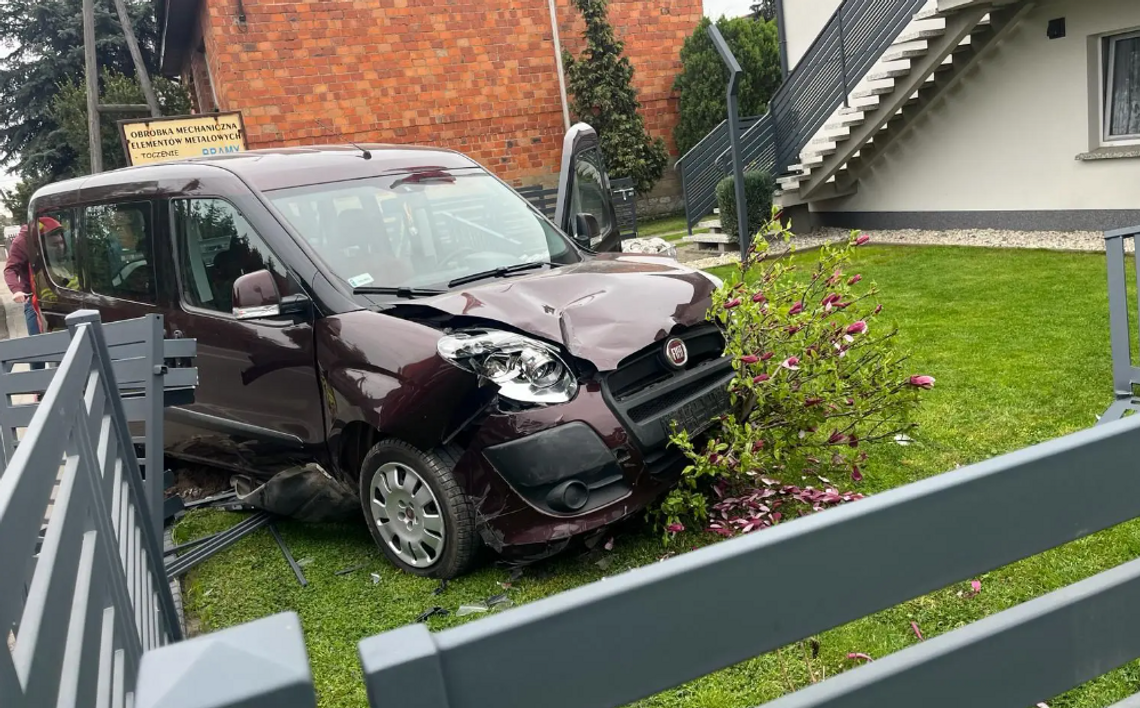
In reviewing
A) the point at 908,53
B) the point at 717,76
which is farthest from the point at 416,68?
the point at 908,53

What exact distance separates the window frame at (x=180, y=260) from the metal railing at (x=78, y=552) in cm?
124

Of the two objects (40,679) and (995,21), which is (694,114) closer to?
(995,21)

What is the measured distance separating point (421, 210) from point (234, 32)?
14269 millimetres

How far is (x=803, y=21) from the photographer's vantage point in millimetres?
15094

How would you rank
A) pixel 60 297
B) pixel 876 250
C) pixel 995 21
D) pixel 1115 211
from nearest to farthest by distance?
pixel 60 297, pixel 1115 211, pixel 995 21, pixel 876 250

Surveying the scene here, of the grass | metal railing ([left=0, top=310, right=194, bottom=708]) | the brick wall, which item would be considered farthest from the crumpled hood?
the brick wall

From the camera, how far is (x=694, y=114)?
2081 centimetres

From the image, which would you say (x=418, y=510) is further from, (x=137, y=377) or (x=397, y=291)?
(x=137, y=377)

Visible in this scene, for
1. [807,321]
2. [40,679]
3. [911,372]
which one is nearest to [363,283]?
[807,321]

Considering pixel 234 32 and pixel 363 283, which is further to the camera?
pixel 234 32

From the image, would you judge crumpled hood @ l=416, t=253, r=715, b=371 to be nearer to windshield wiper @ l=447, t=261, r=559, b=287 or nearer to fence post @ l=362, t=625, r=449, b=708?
windshield wiper @ l=447, t=261, r=559, b=287

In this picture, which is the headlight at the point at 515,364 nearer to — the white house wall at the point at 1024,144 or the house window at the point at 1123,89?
the white house wall at the point at 1024,144

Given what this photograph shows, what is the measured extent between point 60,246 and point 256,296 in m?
2.70

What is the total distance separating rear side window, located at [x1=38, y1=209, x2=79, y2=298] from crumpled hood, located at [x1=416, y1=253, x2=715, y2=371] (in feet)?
10.4
